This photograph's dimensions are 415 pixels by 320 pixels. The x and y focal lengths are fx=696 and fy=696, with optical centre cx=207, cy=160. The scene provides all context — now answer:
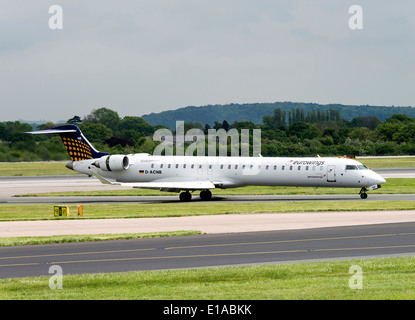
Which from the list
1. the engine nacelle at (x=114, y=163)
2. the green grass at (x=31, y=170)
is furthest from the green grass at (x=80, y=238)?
the green grass at (x=31, y=170)

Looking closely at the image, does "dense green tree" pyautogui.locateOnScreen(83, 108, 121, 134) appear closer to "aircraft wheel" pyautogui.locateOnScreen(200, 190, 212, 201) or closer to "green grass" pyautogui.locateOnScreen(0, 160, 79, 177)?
"green grass" pyautogui.locateOnScreen(0, 160, 79, 177)

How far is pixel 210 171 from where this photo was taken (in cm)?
4869

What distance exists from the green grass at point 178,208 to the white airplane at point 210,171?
2628 millimetres

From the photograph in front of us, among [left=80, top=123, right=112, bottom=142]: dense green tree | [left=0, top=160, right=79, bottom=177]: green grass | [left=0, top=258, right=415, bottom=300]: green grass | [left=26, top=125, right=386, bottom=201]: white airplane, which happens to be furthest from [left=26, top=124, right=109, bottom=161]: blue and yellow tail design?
[left=80, top=123, right=112, bottom=142]: dense green tree

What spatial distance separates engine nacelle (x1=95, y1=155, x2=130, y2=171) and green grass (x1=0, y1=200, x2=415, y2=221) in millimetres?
5420

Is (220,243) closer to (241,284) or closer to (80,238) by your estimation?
(80,238)

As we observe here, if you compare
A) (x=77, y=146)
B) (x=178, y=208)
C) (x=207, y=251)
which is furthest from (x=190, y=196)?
(x=207, y=251)

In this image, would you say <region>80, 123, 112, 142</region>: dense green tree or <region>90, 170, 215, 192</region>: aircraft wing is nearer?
<region>90, 170, 215, 192</region>: aircraft wing

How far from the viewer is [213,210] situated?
130 feet

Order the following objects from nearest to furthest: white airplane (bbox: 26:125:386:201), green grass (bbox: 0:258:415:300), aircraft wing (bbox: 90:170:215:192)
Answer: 1. green grass (bbox: 0:258:415:300)
2. white airplane (bbox: 26:125:386:201)
3. aircraft wing (bbox: 90:170:215:192)

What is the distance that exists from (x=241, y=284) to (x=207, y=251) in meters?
6.18

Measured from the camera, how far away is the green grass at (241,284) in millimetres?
14750

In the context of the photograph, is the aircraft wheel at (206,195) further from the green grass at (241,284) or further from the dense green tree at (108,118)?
the dense green tree at (108,118)

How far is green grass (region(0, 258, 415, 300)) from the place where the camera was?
14750 millimetres
